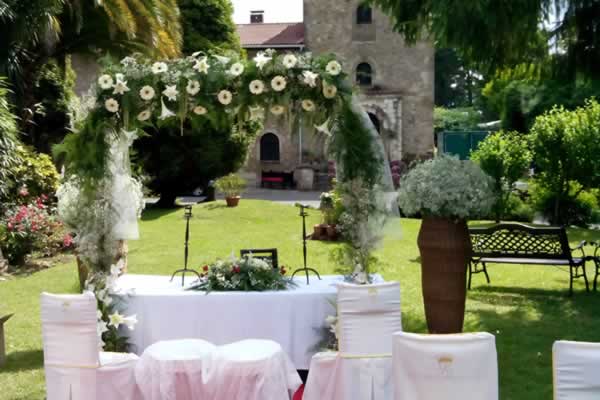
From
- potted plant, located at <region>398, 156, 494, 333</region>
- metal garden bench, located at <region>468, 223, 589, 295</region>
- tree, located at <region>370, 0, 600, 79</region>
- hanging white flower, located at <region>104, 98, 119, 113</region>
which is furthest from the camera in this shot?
metal garden bench, located at <region>468, 223, 589, 295</region>

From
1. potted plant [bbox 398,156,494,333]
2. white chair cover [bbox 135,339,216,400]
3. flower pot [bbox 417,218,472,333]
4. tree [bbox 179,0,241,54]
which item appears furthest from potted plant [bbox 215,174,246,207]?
white chair cover [bbox 135,339,216,400]

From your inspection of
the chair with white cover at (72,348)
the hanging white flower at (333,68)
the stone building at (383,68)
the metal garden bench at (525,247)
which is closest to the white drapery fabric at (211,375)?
the chair with white cover at (72,348)

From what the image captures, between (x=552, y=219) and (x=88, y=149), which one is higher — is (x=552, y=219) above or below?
below

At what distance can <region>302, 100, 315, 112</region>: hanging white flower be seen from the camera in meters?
7.02

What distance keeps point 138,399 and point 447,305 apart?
3.34 meters

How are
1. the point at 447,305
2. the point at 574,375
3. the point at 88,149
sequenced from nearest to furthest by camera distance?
the point at 574,375 < the point at 88,149 < the point at 447,305

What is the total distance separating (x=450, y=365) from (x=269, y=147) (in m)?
33.2

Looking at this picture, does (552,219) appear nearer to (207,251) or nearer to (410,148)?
(207,251)

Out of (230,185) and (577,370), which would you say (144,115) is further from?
(230,185)

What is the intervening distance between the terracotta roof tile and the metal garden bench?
86.8 ft

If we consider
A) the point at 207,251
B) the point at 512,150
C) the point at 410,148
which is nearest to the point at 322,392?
the point at 207,251

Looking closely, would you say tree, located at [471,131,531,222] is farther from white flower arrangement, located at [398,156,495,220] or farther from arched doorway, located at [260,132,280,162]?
arched doorway, located at [260,132,280,162]

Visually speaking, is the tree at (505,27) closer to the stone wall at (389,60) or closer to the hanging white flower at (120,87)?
the hanging white flower at (120,87)

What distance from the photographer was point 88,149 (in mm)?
7070
